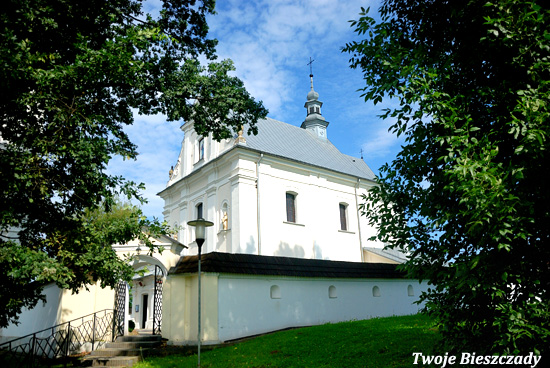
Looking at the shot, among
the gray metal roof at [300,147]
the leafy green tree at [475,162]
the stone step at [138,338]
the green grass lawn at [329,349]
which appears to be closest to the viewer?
the leafy green tree at [475,162]

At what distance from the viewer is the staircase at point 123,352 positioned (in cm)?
1132

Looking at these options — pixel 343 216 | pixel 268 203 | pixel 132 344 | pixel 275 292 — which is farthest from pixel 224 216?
pixel 132 344

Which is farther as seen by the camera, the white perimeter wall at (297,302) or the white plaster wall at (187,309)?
the white perimeter wall at (297,302)

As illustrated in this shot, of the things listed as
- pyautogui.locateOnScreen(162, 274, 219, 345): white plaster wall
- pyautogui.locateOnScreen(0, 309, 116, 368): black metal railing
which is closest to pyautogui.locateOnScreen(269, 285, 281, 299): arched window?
pyautogui.locateOnScreen(162, 274, 219, 345): white plaster wall

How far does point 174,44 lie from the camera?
1041 cm

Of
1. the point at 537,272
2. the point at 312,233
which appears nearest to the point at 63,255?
the point at 537,272

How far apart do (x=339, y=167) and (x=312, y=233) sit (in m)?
6.00

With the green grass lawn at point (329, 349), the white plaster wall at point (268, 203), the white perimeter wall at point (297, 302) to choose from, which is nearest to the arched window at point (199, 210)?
the white plaster wall at point (268, 203)

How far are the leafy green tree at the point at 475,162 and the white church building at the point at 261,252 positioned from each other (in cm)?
687

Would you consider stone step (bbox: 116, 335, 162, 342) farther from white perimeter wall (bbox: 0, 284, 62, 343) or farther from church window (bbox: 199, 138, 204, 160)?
church window (bbox: 199, 138, 204, 160)

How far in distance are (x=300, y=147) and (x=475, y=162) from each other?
23.8 meters

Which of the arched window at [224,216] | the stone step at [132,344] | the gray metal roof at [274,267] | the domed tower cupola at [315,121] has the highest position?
the domed tower cupola at [315,121]

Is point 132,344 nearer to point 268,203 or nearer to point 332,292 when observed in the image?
point 332,292

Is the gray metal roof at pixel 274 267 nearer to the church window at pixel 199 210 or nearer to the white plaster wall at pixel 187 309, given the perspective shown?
the white plaster wall at pixel 187 309
